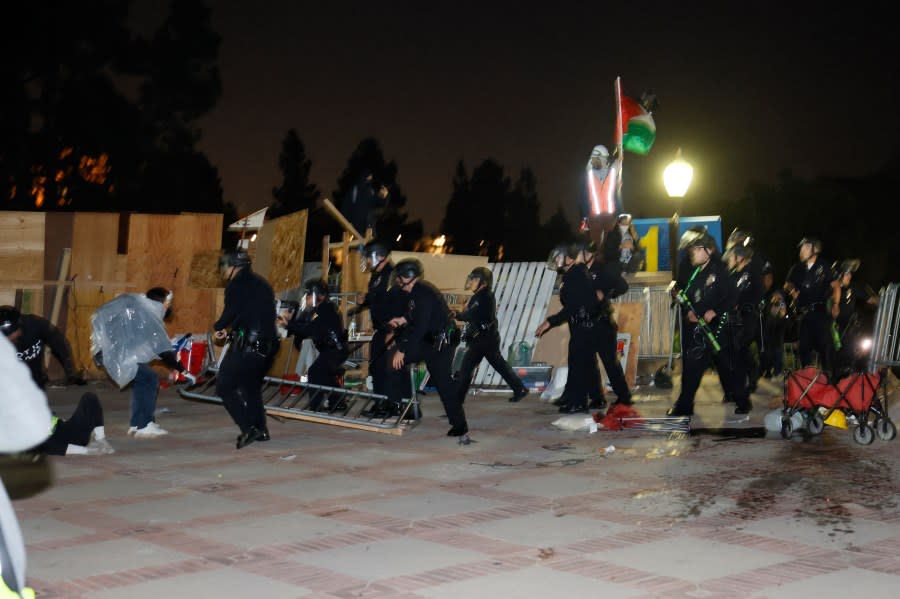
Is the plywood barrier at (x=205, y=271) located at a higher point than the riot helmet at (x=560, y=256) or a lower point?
lower

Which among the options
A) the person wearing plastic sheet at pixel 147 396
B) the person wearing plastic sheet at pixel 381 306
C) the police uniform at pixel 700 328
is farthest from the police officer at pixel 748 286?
the person wearing plastic sheet at pixel 147 396

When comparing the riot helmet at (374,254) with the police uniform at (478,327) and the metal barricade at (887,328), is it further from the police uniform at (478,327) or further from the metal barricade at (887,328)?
the metal barricade at (887,328)

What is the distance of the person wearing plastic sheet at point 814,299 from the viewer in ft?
46.3

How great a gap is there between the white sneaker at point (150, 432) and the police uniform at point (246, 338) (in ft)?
4.19

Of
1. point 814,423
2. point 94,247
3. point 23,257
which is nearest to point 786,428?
point 814,423

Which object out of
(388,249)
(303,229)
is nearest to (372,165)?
(303,229)

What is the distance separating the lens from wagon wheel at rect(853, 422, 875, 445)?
422 inches

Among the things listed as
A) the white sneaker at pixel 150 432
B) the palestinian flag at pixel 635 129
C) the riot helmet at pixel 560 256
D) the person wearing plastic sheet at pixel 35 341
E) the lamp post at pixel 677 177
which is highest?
the palestinian flag at pixel 635 129

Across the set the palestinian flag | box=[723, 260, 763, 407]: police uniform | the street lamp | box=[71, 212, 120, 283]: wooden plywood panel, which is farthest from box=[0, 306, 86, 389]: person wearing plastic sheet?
the palestinian flag

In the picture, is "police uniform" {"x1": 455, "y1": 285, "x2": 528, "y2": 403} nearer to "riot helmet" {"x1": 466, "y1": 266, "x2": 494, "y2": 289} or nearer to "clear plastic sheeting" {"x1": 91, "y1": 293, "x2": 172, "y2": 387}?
"riot helmet" {"x1": 466, "y1": 266, "x2": 494, "y2": 289}

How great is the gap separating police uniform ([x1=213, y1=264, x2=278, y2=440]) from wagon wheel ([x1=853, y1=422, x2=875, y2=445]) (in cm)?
573

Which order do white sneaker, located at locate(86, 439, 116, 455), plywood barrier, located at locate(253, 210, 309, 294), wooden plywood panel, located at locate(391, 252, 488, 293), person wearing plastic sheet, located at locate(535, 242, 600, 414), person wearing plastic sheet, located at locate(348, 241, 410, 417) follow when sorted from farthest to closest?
wooden plywood panel, located at locate(391, 252, 488, 293) → plywood barrier, located at locate(253, 210, 309, 294) → person wearing plastic sheet, located at locate(535, 242, 600, 414) → person wearing plastic sheet, located at locate(348, 241, 410, 417) → white sneaker, located at locate(86, 439, 116, 455)

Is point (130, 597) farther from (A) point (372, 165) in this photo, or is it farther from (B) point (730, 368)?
(A) point (372, 165)

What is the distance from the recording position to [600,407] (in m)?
14.4
